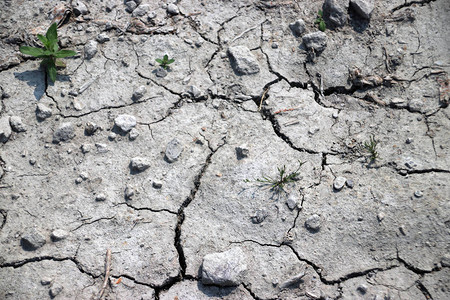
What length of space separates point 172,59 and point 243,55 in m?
0.57

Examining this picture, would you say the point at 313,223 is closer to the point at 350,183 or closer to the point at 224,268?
the point at 350,183

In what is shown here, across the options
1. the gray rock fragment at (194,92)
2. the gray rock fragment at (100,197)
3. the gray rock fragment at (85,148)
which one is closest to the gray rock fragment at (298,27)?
the gray rock fragment at (194,92)

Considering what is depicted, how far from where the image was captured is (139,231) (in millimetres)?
2350

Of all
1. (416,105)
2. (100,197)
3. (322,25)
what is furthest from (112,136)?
(416,105)

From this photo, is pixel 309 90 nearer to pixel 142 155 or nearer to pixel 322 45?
pixel 322 45

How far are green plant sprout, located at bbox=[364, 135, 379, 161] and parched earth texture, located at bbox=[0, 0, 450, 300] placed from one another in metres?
0.03

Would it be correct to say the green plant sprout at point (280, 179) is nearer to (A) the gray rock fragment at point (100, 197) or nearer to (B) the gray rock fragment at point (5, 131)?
(A) the gray rock fragment at point (100, 197)

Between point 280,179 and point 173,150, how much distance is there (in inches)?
30.8

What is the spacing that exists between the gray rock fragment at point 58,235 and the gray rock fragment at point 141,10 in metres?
1.84

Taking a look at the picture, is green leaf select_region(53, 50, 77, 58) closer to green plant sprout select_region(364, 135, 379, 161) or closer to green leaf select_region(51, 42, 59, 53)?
green leaf select_region(51, 42, 59, 53)

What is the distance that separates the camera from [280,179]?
2.46 meters

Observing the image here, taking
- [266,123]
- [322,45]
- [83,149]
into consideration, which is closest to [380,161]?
[266,123]

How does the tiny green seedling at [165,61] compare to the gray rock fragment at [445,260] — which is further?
the tiny green seedling at [165,61]

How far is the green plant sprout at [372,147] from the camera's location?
250 cm
